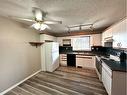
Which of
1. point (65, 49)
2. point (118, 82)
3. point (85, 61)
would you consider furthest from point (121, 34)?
point (65, 49)

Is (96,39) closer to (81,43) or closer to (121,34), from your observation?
(81,43)

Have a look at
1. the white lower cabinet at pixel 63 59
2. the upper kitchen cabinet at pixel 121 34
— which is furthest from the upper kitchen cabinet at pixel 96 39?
the upper kitchen cabinet at pixel 121 34

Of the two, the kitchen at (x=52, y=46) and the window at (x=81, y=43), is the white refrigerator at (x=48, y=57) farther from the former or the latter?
the window at (x=81, y=43)

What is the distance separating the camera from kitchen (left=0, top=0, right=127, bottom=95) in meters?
1.80

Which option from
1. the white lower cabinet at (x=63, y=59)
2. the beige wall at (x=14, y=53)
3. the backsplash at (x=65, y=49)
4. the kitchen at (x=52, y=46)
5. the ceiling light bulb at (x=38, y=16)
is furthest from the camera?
the backsplash at (x=65, y=49)

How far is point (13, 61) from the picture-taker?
2.77 m

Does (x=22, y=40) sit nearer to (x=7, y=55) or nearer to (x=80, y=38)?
(x=7, y=55)

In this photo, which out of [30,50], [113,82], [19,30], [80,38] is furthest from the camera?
[80,38]

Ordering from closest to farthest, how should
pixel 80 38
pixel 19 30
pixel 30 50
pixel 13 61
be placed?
pixel 13 61 → pixel 19 30 → pixel 30 50 → pixel 80 38

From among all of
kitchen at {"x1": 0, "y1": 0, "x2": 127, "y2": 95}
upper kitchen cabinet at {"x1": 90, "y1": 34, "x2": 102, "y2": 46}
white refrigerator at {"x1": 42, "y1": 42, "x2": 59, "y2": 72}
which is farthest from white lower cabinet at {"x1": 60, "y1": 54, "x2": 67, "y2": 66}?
upper kitchen cabinet at {"x1": 90, "y1": 34, "x2": 102, "y2": 46}

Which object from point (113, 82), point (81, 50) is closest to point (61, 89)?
point (113, 82)

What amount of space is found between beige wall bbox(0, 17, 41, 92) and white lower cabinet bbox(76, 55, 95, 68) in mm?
2557

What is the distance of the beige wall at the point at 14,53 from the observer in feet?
7.97

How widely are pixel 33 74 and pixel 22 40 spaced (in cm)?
169
